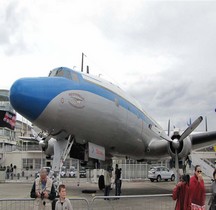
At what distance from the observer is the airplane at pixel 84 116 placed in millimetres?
10164

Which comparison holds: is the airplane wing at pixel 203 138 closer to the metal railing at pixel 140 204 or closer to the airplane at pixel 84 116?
the airplane at pixel 84 116

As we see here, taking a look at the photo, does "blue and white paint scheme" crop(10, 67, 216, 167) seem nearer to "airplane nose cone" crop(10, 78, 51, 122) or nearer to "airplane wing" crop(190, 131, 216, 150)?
"airplane nose cone" crop(10, 78, 51, 122)

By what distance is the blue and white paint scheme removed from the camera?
1011 centimetres

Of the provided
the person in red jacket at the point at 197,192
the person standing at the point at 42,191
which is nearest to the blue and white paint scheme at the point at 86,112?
the person standing at the point at 42,191

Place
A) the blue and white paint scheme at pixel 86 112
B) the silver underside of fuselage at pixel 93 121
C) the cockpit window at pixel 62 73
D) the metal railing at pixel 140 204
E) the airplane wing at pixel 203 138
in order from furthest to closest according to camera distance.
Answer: the airplane wing at pixel 203 138 < the cockpit window at pixel 62 73 < the silver underside of fuselage at pixel 93 121 < the blue and white paint scheme at pixel 86 112 < the metal railing at pixel 140 204

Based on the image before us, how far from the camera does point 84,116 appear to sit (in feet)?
37.4

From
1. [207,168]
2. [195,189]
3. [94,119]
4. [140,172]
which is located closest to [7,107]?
[140,172]

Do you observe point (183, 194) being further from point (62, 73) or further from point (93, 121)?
point (62, 73)

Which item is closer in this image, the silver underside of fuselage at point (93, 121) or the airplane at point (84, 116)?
the airplane at point (84, 116)

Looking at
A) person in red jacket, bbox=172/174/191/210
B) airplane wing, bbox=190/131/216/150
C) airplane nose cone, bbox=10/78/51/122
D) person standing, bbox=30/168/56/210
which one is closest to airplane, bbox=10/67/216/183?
airplane nose cone, bbox=10/78/51/122

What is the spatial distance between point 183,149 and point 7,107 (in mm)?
63905

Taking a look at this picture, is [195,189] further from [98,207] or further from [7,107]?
Answer: [7,107]

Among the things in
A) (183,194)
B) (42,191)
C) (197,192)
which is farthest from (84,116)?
(197,192)

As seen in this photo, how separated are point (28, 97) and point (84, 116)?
2286 millimetres
